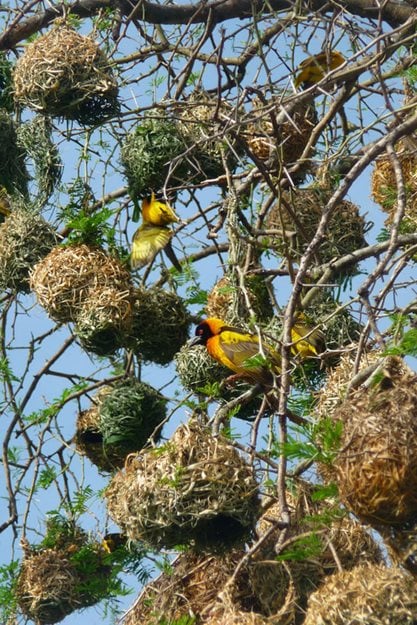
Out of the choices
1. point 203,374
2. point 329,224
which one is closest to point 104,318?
point 203,374

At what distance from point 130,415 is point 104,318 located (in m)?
0.47

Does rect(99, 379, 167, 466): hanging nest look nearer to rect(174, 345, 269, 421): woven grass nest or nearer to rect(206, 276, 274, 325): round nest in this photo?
rect(174, 345, 269, 421): woven grass nest

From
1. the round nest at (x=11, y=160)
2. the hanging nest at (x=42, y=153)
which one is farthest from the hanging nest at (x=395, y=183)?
the round nest at (x=11, y=160)

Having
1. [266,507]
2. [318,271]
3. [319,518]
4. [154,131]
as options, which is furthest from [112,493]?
[154,131]

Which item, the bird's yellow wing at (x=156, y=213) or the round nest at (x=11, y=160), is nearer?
the bird's yellow wing at (x=156, y=213)

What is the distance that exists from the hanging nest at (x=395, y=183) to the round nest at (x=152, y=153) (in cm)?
76

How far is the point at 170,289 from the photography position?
579 centimetres

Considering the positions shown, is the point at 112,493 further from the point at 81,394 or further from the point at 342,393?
the point at 81,394

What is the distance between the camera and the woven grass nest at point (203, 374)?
553 cm

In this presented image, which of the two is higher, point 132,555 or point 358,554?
point 132,555

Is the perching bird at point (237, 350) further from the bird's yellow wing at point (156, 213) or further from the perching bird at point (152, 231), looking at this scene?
the bird's yellow wing at point (156, 213)

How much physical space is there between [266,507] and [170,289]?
1290 millimetres

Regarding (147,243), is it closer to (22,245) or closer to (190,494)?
(22,245)

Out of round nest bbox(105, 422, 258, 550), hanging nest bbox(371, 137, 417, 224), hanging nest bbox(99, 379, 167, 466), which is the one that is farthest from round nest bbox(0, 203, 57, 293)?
round nest bbox(105, 422, 258, 550)
